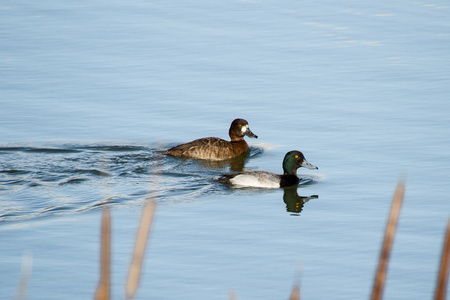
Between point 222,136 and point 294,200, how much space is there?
11.5ft

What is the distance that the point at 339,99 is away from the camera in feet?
48.8

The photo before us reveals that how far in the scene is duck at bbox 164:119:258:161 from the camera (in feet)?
40.0

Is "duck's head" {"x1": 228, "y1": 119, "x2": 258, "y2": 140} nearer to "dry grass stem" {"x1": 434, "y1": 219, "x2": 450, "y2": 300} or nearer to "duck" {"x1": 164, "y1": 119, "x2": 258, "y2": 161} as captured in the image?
"duck" {"x1": 164, "y1": 119, "x2": 258, "y2": 161}

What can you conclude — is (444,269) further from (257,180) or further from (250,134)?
(250,134)

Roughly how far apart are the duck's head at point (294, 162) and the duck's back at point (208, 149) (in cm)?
148

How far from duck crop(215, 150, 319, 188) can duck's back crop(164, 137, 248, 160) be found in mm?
972

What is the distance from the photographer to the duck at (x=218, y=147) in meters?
12.2

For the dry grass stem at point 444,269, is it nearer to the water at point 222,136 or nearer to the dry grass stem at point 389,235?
the dry grass stem at point 389,235

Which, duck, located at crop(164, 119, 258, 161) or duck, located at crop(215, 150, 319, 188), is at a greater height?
duck, located at crop(164, 119, 258, 161)

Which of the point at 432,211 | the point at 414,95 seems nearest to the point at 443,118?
the point at 414,95

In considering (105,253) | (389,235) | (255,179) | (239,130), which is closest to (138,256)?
(105,253)

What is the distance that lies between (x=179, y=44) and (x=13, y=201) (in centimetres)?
1013

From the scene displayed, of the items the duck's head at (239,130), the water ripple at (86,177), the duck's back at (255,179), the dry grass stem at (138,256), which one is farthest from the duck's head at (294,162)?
the dry grass stem at (138,256)

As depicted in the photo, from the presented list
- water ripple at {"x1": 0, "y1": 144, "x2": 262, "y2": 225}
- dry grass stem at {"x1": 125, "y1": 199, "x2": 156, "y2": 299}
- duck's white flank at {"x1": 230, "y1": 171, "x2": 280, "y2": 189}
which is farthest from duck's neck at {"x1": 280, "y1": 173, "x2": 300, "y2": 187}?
dry grass stem at {"x1": 125, "y1": 199, "x2": 156, "y2": 299}
